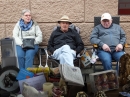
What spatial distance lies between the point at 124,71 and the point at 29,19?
2.68 metres

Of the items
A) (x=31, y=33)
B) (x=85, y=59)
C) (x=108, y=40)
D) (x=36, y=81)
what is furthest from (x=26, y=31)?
(x=36, y=81)

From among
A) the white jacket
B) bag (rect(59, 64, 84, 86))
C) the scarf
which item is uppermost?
the scarf

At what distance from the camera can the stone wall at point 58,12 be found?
5422 mm

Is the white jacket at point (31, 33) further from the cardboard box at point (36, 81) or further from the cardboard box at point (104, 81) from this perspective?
the cardboard box at point (104, 81)

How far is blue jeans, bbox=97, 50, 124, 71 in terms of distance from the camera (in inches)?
173

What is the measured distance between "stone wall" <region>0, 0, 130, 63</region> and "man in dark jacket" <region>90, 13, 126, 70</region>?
2.20 ft

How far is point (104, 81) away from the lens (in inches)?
104

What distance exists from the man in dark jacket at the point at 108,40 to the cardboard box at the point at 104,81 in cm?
171

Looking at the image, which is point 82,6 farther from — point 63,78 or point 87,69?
point 63,78

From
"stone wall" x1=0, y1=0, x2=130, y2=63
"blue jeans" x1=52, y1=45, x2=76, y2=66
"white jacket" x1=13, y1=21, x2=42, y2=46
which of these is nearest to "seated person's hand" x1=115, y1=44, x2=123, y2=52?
"blue jeans" x1=52, y1=45, x2=76, y2=66

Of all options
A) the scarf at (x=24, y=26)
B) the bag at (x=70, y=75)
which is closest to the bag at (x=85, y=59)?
the scarf at (x=24, y=26)

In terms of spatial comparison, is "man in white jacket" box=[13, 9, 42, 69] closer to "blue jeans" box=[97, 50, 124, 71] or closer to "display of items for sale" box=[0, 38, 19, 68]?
"blue jeans" box=[97, 50, 124, 71]

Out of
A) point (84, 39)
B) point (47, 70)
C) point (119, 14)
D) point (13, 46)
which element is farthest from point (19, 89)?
point (119, 14)

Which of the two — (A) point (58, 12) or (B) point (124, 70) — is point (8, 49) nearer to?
(B) point (124, 70)
